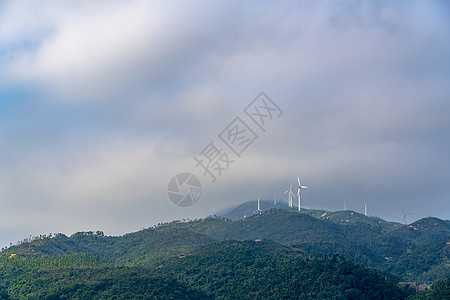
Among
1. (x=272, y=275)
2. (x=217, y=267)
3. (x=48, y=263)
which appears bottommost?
(x=272, y=275)

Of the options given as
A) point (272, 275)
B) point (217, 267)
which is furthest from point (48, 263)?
point (272, 275)

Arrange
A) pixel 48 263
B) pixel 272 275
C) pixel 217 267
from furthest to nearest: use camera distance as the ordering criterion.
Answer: pixel 48 263
pixel 217 267
pixel 272 275

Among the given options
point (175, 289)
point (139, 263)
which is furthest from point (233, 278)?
point (139, 263)

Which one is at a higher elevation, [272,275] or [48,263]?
[48,263]

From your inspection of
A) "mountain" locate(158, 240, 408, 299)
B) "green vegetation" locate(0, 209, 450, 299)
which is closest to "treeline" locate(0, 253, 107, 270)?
"green vegetation" locate(0, 209, 450, 299)

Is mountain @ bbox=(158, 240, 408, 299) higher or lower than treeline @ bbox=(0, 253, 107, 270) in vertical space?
lower

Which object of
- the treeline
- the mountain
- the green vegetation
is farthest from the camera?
the treeline

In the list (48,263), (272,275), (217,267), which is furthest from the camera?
(48,263)

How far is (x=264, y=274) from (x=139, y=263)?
5384 cm

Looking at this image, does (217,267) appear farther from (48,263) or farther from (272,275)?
(48,263)

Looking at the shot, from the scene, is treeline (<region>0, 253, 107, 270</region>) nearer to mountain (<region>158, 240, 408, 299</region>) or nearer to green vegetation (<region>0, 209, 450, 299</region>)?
green vegetation (<region>0, 209, 450, 299</region>)

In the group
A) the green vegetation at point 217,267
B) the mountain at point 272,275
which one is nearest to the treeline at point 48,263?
the green vegetation at point 217,267

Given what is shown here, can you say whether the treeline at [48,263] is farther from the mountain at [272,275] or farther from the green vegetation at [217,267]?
the mountain at [272,275]

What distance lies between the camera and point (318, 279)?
301 feet
